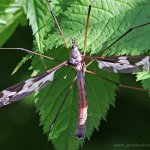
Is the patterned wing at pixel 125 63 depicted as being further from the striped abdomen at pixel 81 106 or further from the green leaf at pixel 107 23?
the striped abdomen at pixel 81 106

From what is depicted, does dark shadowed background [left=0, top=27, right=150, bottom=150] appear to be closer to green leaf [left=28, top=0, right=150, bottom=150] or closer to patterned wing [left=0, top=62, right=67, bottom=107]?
green leaf [left=28, top=0, right=150, bottom=150]

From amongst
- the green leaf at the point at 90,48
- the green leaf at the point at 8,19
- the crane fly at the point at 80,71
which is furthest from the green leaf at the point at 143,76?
the green leaf at the point at 8,19

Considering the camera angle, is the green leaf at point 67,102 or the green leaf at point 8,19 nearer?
the green leaf at point 67,102

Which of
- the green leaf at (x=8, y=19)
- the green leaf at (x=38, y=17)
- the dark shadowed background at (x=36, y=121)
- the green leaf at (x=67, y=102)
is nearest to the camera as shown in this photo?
the green leaf at (x=38, y=17)

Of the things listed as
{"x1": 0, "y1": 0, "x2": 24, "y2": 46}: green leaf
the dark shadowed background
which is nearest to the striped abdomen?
{"x1": 0, "y1": 0, "x2": 24, "y2": 46}: green leaf

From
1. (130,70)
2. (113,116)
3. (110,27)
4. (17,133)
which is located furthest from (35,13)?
(17,133)
